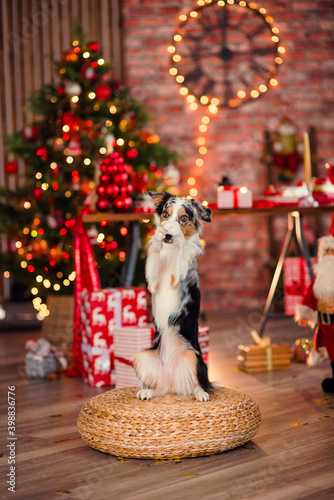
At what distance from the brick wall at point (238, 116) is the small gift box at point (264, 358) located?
2.70 m

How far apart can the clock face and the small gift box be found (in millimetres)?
3079

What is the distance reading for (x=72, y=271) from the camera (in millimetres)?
5137

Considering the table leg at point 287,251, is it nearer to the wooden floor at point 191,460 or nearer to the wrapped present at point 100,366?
the wooden floor at point 191,460

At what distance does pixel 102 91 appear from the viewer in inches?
209

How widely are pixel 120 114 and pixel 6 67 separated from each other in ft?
6.18

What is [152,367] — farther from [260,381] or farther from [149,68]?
[149,68]

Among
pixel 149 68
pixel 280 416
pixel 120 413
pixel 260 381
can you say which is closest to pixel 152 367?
pixel 120 413

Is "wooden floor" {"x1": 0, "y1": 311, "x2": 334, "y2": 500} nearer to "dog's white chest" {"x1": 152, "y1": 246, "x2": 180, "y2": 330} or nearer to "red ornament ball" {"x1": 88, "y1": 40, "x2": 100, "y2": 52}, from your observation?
"dog's white chest" {"x1": 152, "y1": 246, "x2": 180, "y2": 330}

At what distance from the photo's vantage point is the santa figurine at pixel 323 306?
315 cm

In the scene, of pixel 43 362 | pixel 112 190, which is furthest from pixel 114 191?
pixel 43 362

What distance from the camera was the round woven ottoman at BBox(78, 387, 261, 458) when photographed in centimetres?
231

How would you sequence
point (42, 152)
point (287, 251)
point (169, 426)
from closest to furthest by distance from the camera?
point (169, 426) → point (287, 251) → point (42, 152)

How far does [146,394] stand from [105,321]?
1085 mm

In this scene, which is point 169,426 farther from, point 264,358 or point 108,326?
point 264,358
